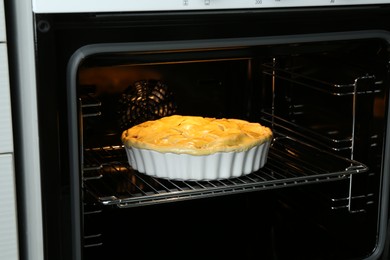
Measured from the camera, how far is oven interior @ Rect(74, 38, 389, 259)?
1.52m

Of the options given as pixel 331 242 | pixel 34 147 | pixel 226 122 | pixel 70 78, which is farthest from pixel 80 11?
pixel 331 242

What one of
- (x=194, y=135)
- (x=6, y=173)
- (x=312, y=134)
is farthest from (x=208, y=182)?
(x=6, y=173)

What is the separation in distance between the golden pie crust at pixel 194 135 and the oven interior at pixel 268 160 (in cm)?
8

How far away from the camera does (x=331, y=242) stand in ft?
5.40

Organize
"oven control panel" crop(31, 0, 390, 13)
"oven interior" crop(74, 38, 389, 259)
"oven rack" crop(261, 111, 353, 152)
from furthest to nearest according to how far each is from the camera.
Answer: "oven rack" crop(261, 111, 353, 152) → "oven interior" crop(74, 38, 389, 259) → "oven control panel" crop(31, 0, 390, 13)

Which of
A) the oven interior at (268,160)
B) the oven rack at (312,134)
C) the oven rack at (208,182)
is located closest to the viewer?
the oven rack at (208,182)

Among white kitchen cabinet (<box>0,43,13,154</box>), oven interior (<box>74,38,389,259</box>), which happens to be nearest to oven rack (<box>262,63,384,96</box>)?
oven interior (<box>74,38,389,259</box>)

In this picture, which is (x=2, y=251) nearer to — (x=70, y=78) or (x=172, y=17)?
(x=70, y=78)

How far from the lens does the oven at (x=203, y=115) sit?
3.98ft

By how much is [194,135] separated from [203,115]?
19cm

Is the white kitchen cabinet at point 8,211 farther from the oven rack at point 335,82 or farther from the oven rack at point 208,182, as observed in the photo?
the oven rack at point 335,82

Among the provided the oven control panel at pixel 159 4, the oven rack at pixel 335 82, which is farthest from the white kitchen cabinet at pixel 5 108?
the oven rack at pixel 335 82

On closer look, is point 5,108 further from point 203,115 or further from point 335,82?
point 335,82

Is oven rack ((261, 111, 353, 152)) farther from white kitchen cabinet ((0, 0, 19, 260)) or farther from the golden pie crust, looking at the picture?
white kitchen cabinet ((0, 0, 19, 260))
